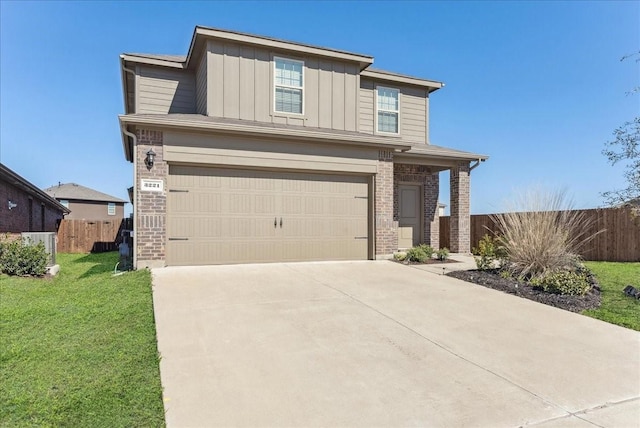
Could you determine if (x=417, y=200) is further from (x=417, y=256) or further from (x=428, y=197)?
(x=417, y=256)

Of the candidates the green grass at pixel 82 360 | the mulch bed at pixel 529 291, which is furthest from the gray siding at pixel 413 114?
the green grass at pixel 82 360

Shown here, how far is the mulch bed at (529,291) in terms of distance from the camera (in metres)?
5.61

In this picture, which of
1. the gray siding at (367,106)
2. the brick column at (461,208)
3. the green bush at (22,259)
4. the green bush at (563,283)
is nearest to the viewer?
the green bush at (563,283)

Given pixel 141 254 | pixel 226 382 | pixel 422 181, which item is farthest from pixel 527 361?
pixel 422 181

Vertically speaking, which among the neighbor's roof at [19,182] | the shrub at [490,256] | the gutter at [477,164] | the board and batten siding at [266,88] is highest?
the board and batten siding at [266,88]

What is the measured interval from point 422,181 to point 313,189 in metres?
5.49

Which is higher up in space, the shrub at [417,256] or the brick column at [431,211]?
the brick column at [431,211]

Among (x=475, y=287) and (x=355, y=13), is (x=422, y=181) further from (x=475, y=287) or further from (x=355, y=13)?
(x=475, y=287)

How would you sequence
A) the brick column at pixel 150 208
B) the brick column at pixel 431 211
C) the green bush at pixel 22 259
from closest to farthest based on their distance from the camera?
the brick column at pixel 150 208, the green bush at pixel 22 259, the brick column at pixel 431 211

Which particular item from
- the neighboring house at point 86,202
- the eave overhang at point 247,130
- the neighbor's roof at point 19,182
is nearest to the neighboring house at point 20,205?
the neighbor's roof at point 19,182

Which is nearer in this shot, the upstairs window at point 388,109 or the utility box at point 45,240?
the utility box at point 45,240

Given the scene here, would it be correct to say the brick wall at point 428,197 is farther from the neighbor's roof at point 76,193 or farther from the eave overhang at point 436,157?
the neighbor's roof at point 76,193

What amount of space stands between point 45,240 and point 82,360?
325 inches

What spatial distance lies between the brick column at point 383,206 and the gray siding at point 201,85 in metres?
4.96
